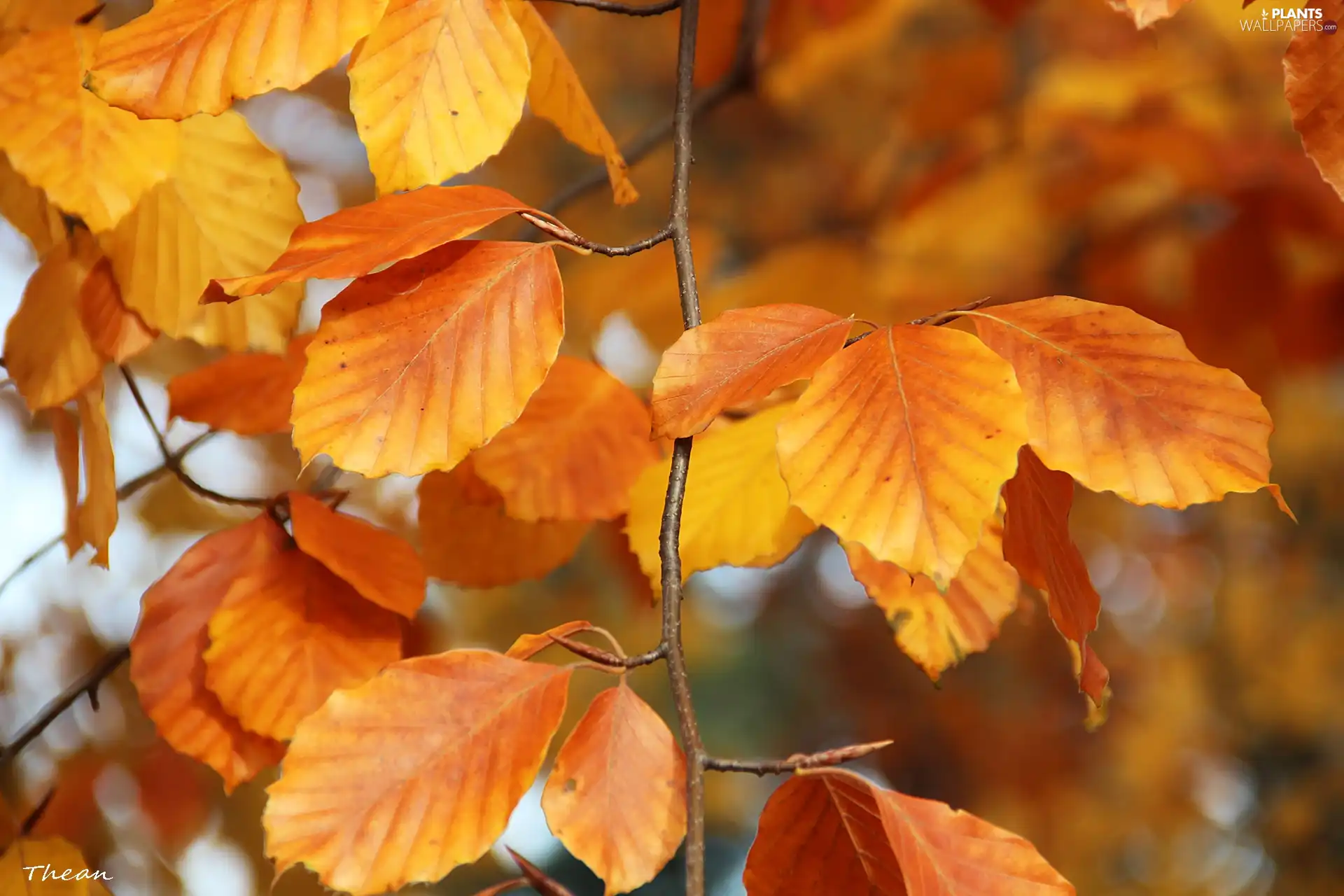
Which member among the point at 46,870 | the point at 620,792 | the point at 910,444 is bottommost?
the point at 46,870

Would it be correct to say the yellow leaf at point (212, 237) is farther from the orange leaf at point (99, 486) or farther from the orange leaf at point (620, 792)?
the orange leaf at point (620, 792)

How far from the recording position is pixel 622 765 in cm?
32

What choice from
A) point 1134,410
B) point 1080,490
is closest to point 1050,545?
point 1134,410

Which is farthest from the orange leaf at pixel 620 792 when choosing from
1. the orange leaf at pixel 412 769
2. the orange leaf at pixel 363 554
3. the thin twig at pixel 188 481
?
the thin twig at pixel 188 481

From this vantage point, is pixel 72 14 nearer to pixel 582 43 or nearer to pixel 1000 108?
pixel 1000 108

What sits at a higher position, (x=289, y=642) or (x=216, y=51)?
(x=216, y=51)

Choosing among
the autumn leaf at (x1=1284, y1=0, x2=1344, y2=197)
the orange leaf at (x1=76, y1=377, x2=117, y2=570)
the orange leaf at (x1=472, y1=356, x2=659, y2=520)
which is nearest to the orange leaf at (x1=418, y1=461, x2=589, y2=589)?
the orange leaf at (x1=472, y1=356, x2=659, y2=520)

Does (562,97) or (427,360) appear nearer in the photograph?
(427,360)

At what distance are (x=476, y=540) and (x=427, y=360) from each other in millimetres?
252

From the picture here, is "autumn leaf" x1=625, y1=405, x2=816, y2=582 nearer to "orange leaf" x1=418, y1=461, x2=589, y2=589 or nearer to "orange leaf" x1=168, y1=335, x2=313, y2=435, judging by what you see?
"orange leaf" x1=418, y1=461, x2=589, y2=589

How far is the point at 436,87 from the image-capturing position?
34cm

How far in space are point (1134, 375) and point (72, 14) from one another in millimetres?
475

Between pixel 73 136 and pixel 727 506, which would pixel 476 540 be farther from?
pixel 73 136

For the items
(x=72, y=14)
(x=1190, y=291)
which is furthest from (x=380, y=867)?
(x=1190, y=291)
